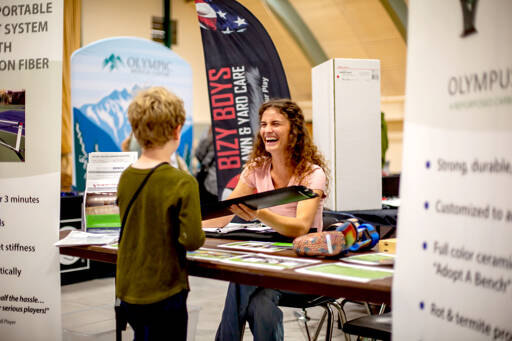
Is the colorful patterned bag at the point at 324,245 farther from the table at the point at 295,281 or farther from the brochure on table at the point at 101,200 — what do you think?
the brochure on table at the point at 101,200

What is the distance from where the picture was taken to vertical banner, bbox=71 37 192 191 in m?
5.64

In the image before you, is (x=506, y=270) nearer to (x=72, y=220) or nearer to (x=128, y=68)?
(x=72, y=220)

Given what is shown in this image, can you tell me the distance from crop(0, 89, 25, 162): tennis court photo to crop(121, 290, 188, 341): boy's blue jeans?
3.70 feet

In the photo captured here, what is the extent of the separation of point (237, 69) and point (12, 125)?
1.70 metres

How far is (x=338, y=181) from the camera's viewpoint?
10.8ft

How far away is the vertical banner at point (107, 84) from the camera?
18.5 ft

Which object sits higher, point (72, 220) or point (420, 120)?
point (420, 120)

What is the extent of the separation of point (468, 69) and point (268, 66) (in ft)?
8.52

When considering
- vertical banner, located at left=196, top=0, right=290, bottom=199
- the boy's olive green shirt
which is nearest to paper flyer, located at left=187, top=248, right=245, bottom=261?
the boy's olive green shirt

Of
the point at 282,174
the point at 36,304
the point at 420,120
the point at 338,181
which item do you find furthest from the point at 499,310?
the point at 338,181

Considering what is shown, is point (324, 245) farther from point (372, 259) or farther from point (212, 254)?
point (212, 254)

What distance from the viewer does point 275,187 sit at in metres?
2.53

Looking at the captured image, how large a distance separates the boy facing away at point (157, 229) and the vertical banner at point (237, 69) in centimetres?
208

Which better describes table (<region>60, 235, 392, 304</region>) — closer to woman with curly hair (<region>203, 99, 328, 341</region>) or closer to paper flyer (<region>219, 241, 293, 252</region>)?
paper flyer (<region>219, 241, 293, 252</region>)
